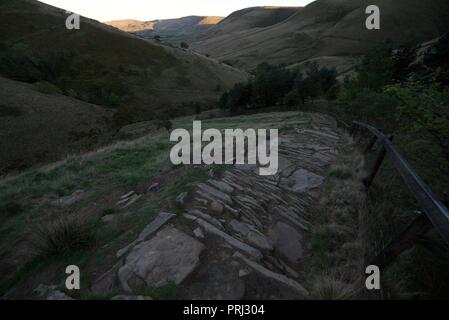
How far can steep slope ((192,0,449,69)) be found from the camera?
90.6m

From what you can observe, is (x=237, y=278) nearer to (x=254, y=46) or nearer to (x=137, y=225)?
(x=137, y=225)

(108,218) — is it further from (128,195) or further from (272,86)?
(272,86)

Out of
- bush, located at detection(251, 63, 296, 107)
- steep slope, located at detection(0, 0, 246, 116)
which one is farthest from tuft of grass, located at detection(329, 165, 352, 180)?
steep slope, located at detection(0, 0, 246, 116)

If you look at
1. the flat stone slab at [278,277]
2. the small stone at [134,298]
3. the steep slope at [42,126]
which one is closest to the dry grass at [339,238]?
the flat stone slab at [278,277]

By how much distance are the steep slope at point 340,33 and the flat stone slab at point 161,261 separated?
305ft

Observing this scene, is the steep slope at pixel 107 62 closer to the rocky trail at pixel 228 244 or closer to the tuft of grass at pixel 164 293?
the rocky trail at pixel 228 244

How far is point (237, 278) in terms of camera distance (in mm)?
3162

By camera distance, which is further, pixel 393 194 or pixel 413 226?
pixel 393 194

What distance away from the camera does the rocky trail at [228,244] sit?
10.3 ft

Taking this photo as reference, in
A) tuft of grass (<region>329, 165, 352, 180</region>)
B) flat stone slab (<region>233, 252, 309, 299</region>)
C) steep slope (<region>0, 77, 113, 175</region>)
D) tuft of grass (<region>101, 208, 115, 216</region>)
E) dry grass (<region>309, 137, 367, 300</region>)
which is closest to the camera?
dry grass (<region>309, 137, 367, 300</region>)

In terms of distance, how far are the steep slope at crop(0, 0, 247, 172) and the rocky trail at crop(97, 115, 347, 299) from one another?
24.7m

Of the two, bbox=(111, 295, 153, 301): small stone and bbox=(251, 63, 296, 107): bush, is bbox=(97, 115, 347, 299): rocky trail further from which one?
bbox=(251, 63, 296, 107): bush
